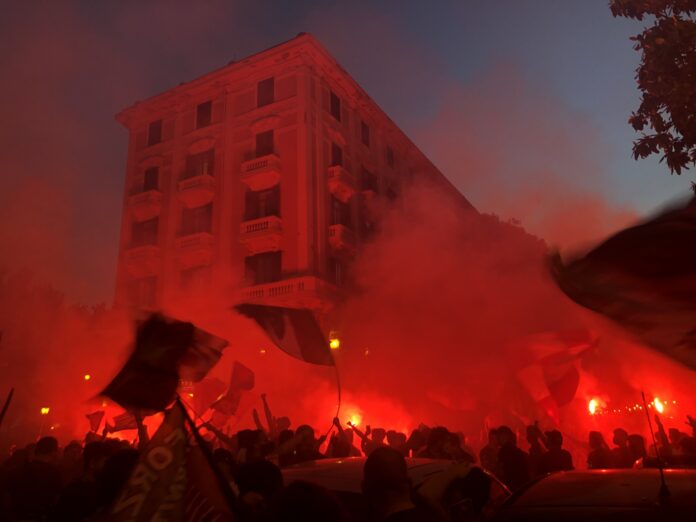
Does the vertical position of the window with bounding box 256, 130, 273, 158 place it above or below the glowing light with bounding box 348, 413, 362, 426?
above

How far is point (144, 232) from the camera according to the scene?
22953 mm

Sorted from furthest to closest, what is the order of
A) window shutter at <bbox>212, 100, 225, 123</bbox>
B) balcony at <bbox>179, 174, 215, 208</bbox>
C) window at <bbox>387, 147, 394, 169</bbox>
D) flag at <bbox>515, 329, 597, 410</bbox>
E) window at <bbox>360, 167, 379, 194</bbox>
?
window at <bbox>387, 147, 394, 169</bbox> < window at <bbox>360, 167, 379, 194</bbox> < window shutter at <bbox>212, 100, 225, 123</bbox> < balcony at <bbox>179, 174, 215, 208</bbox> < flag at <bbox>515, 329, 597, 410</bbox>

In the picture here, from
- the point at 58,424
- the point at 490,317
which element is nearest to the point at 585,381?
the point at 490,317

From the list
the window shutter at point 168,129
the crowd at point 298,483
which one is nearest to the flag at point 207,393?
the crowd at point 298,483

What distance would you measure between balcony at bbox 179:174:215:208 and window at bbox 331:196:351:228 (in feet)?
15.2

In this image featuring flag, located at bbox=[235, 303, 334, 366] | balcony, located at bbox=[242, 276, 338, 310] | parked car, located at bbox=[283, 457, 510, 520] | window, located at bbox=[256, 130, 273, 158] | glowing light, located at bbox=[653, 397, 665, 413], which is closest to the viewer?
parked car, located at bbox=[283, 457, 510, 520]

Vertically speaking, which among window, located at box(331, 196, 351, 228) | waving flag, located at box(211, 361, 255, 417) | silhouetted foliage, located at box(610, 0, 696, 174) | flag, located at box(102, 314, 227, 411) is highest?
window, located at box(331, 196, 351, 228)

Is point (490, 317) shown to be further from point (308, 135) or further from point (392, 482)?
point (392, 482)

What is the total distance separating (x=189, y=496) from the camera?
2303 millimetres

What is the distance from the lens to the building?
19.9 meters

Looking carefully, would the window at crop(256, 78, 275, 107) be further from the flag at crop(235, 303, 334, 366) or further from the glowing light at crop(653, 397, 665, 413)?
the flag at crop(235, 303, 334, 366)

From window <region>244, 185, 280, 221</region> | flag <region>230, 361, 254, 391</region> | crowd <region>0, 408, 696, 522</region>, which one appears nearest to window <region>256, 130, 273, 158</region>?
window <region>244, 185, 280, 221</region>

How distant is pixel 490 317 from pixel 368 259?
5529 millimetres

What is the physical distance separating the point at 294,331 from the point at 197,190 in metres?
16.4
